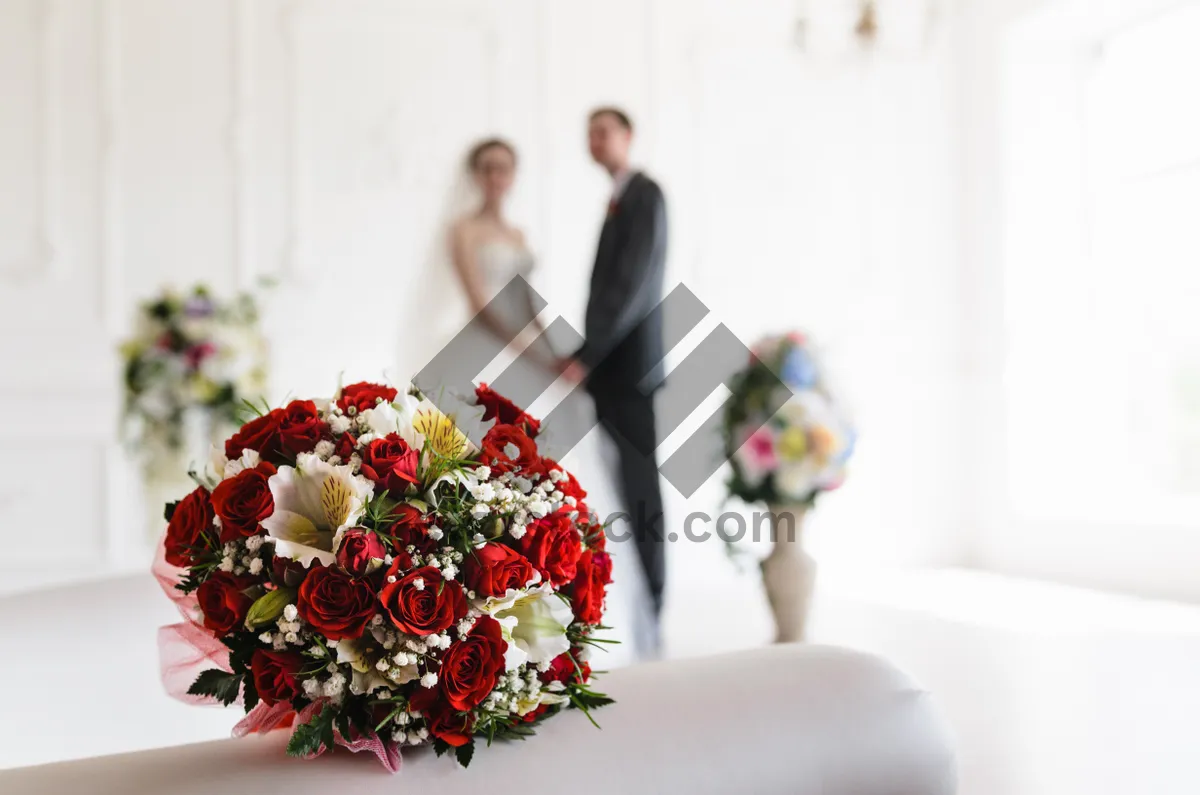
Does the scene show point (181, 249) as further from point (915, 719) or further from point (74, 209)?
point (915, 719)

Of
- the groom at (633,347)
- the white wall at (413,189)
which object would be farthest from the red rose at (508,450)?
the white wall at (413,189)

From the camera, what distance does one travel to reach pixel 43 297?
4309 mm

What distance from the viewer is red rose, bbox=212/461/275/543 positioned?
0.78 m

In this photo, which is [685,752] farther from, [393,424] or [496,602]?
[393,424]

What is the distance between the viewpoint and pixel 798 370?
94.7 inches

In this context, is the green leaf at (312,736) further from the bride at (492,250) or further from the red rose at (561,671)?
the bride at (492,250)

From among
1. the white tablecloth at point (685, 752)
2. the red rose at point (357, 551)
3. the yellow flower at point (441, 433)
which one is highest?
the yellow flower at point (441, 433)

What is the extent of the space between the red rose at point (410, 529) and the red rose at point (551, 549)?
0.26 ft

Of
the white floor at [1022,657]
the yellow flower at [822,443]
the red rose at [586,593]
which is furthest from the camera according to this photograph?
the yellow flower at [822,443]

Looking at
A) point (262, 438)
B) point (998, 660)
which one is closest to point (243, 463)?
point (262, 438)

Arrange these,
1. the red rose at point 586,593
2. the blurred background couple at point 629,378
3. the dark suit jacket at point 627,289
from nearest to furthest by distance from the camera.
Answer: the red rose at point 586,593
the blurred background couple at point 629,378
the dark suit jacket at point 627,289

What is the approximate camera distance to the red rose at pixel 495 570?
2.59 ft

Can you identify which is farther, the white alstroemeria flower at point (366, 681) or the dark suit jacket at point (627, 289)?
the dark suit jacket at point (627, 289)

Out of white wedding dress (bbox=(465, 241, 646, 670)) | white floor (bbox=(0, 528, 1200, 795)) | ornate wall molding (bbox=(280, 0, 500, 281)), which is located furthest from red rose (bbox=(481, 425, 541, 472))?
ornate wall molding (bbox=(280, 0, 500, 281))
